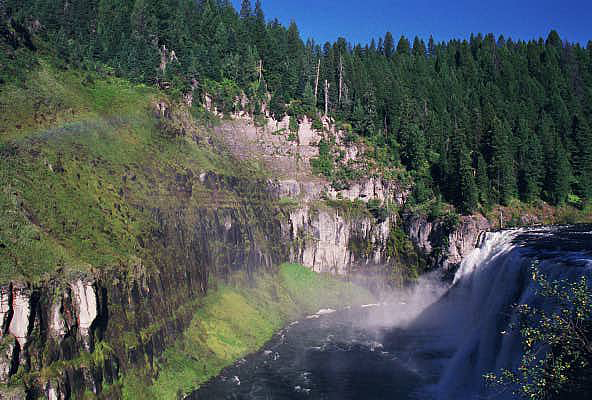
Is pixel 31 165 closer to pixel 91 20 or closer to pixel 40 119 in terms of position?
pixel 40 119

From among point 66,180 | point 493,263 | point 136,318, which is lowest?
point 136,318

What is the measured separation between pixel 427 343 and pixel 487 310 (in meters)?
9.73

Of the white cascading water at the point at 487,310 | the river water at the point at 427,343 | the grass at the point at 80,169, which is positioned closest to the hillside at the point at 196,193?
the grass at the point at 80,169

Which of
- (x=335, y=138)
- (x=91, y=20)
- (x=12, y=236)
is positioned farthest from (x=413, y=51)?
(x=12, y=236)

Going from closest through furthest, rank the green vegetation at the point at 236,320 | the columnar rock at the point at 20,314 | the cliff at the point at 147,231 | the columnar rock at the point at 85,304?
the columnar rock at the point at 20,314 < the cliff at the point at 147,231 < the columnar rock at the point at 85,304 < the green vegetation at the point at 236,320

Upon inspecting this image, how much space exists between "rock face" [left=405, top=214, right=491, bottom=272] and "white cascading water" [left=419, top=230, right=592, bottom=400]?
533 centimetres

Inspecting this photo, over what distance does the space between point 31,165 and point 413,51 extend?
115267mm

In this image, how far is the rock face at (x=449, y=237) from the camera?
67.4 m

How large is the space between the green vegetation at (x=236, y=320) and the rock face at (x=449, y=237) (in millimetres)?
11444

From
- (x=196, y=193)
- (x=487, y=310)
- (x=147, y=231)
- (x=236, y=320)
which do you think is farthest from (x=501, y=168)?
(x=147, y=231)

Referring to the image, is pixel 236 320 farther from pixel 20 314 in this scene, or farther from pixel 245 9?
pixel 245 9

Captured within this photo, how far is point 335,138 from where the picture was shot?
88562 millimetres

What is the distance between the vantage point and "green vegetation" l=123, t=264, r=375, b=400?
3981 cm

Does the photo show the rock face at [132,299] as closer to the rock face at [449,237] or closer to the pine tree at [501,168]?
the rock face at [449,237]
